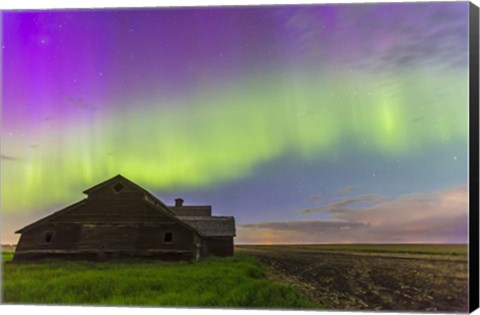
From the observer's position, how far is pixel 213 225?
543 inches

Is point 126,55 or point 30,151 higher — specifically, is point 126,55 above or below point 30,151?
above

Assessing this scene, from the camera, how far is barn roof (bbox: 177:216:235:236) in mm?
13719

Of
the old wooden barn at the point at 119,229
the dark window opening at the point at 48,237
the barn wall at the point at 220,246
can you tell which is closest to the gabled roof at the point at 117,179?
the old wooden barn at the point at 119,229

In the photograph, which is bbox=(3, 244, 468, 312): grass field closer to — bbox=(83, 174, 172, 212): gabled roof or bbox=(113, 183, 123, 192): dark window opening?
bbox=(83, 174, 172, 212): gabled roof


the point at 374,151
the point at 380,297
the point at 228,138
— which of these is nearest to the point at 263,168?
the point at 228,138

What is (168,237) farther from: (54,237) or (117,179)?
(54,237)

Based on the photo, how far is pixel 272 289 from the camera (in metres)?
13.5

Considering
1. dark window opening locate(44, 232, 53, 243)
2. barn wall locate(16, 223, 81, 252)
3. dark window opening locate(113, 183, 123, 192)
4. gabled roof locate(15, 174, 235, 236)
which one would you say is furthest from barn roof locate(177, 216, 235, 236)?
dark window opening locate(44, 232, 53, 243)

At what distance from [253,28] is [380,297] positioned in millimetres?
5421

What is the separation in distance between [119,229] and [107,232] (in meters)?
0.29

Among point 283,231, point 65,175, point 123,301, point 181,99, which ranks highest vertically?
point 181,99

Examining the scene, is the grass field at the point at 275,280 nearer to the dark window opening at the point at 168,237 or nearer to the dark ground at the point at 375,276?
the dark ground at the point at 375,276

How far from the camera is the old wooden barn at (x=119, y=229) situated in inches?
558

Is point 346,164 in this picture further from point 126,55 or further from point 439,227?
point 126,55
